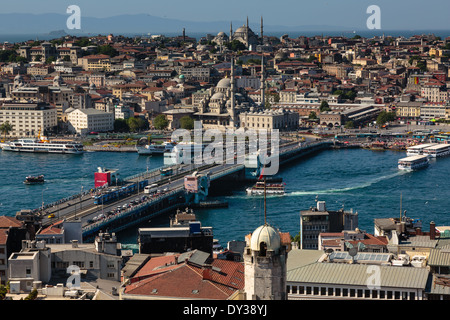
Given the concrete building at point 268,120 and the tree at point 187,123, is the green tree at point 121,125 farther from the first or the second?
the concrete building at point 268,120

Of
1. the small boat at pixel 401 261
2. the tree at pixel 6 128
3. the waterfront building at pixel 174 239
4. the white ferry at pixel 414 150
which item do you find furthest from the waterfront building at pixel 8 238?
the tree at pixel 6 128

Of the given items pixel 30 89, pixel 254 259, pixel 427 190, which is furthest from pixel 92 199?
pixel 30 89

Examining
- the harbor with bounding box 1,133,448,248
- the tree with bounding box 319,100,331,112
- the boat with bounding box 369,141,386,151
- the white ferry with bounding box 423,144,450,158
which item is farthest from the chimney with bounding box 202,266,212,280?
the tree with bounding box 319,100,331,112

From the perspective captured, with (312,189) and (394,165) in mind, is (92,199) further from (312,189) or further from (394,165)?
(394,165)

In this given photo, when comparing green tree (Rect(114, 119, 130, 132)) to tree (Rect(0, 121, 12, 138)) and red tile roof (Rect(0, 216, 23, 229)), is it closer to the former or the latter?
tree (Rect(0, 121, 12, 138))

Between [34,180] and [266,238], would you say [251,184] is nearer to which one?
[34,180]

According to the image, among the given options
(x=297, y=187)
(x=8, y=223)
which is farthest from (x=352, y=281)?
(x=297, y=187)
